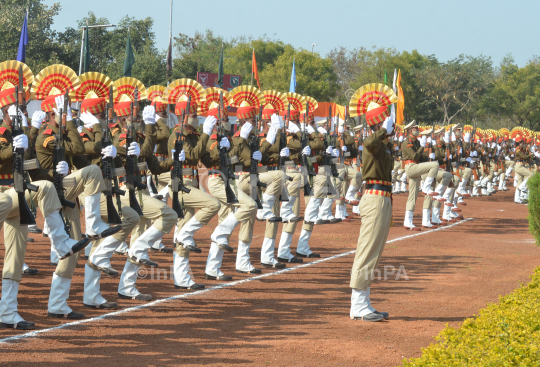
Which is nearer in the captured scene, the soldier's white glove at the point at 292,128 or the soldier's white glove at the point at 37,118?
the soldier's white glove at the point at 37,118

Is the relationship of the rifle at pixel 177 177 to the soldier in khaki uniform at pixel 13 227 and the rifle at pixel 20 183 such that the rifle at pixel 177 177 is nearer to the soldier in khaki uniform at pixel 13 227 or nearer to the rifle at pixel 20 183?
the soldier in khaki uniform at pixel 13 227

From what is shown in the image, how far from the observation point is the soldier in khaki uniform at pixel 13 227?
662cm

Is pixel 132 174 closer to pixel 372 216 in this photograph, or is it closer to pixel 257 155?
pixel 257 155

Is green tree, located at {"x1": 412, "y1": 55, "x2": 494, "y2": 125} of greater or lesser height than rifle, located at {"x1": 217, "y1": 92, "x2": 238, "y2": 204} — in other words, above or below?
above

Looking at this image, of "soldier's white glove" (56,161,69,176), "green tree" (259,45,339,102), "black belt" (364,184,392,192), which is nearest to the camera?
"soldier's white glove" (56,161,69,176)

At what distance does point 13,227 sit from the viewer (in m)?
6.77

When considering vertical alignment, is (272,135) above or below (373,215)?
above

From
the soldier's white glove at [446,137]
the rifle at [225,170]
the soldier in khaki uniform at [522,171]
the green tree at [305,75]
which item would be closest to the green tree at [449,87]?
the green tree at [305,75]

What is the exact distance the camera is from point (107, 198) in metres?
7.79

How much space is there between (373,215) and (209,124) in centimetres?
329

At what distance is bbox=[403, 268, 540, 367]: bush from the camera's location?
4188mm

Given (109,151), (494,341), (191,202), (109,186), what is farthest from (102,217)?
(494,341)

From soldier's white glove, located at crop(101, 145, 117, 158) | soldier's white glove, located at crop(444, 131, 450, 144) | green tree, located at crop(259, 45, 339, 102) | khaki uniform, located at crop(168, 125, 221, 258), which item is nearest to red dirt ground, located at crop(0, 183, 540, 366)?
khaki uniform, located at crop(168, 125, 221, 258)

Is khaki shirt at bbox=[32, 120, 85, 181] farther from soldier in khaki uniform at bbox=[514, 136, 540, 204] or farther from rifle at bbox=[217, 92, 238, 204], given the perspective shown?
soldier in khaki uniform at bbox=[514, 136, 540, 204]
